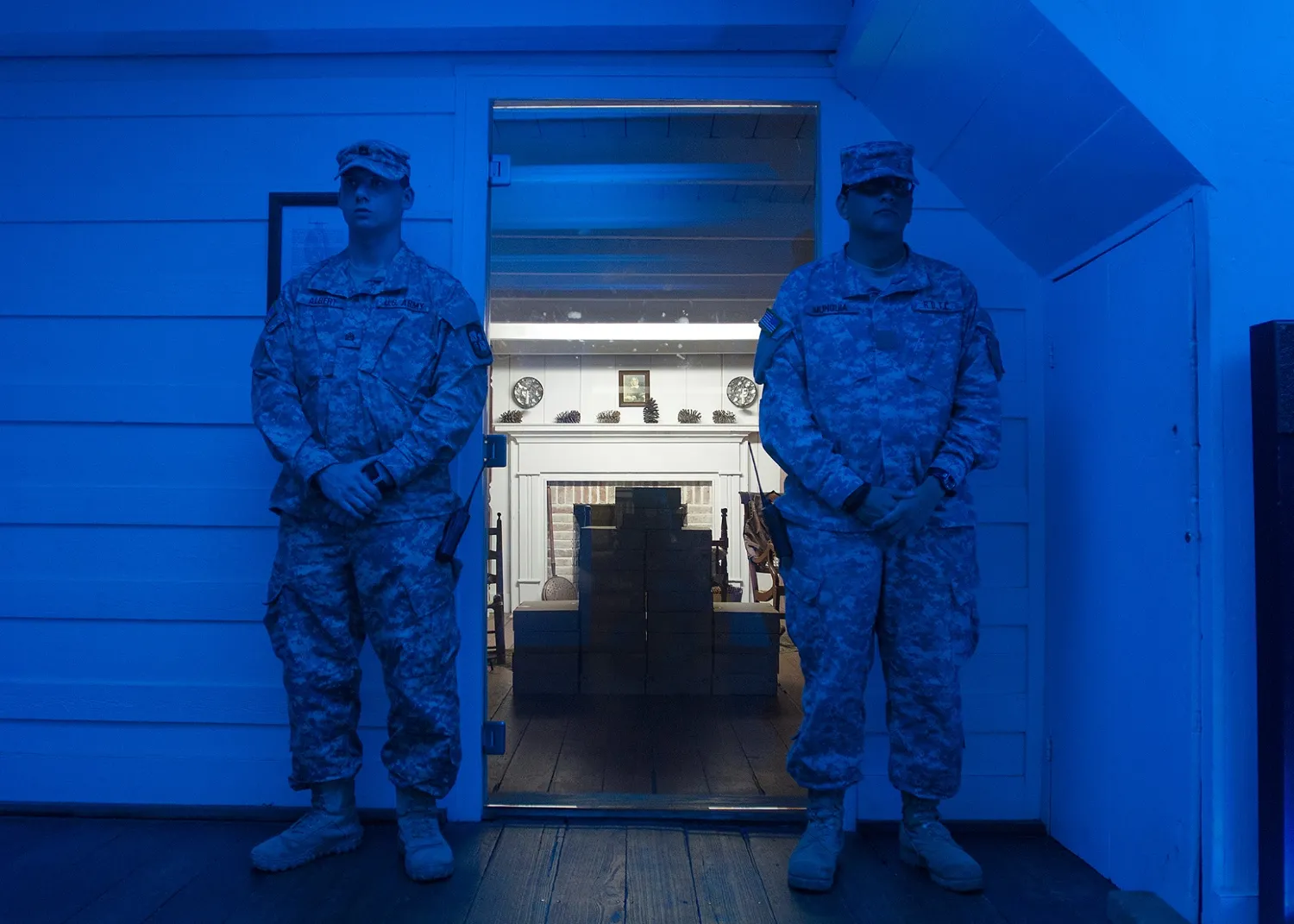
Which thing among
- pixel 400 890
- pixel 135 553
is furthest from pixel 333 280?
pixel 400 890

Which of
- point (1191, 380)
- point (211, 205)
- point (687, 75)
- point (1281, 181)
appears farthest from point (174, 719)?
point (1281, 181)

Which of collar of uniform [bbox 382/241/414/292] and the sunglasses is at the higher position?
the sunglasses

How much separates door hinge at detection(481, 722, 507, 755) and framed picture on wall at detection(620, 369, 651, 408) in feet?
10.5

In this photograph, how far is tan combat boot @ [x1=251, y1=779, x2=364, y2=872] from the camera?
5.86ft

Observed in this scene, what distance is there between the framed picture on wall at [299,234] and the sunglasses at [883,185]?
1.30 metres

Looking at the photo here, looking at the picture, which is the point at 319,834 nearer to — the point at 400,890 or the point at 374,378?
the point at 400,890

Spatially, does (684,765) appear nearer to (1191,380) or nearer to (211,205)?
(1191,380)

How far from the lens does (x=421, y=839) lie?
1794 mm

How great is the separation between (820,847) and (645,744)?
49.6 inches

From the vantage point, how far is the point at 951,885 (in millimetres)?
1715

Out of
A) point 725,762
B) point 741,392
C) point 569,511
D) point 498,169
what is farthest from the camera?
point 741,392

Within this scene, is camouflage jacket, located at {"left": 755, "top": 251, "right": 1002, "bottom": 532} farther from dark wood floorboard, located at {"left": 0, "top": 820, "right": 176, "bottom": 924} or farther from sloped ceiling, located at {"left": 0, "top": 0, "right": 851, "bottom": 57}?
dark wood floorboard, located at {"left": 0, "top": 820, "right": 176, "bottom": 924}

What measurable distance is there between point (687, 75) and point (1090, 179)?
1045 millimetres

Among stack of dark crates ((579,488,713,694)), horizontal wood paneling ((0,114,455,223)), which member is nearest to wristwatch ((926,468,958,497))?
horizontal wood paneling ((0,114,455,223))
